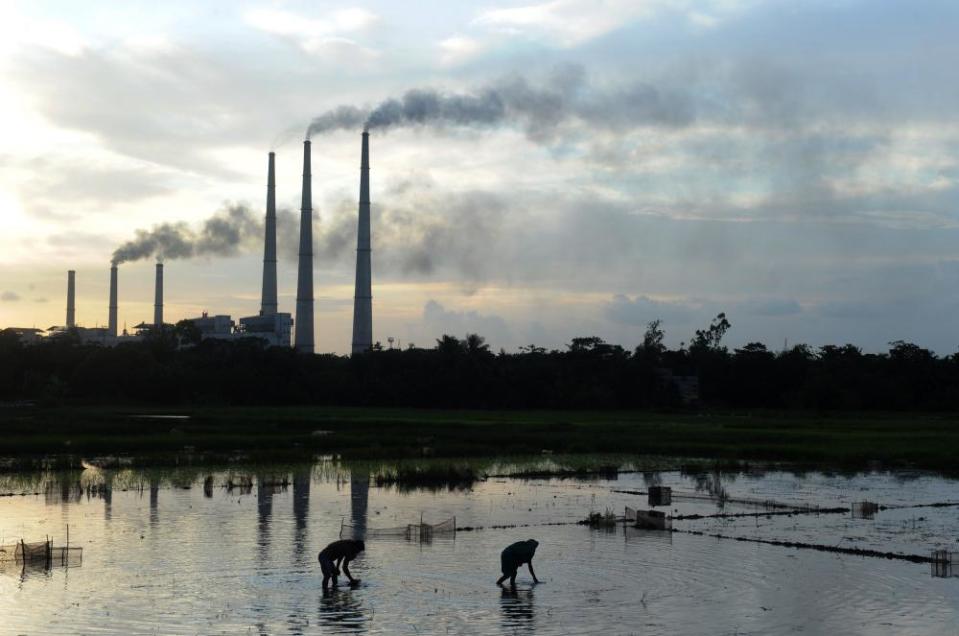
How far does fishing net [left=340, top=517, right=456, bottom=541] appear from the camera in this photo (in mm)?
22656

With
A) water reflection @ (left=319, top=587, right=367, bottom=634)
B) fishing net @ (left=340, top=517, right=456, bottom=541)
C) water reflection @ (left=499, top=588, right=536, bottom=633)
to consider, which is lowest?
water reflection @ (left=499, top=588, right=536, bottom=633)

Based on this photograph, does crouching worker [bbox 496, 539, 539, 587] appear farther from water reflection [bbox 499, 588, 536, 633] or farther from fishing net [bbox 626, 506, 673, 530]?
fishing net [bbox 626, 506, 673, 530]

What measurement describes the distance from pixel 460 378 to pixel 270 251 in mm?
34469

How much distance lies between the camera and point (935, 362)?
321ft

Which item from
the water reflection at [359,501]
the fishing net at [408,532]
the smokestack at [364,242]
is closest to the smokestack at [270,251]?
the smokestack at [364,242]

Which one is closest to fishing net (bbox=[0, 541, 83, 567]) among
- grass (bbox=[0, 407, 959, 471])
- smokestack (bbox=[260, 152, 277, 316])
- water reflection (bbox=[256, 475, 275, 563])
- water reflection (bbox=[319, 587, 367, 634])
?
water reflection (bbox=[256, 475, 275, 563])

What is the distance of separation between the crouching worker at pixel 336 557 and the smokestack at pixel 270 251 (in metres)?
104

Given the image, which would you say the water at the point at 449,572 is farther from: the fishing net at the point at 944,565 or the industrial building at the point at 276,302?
the industrial building at the point at 276,302

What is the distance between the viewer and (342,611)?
52.4 ft

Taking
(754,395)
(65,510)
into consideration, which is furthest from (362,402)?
(65,510)

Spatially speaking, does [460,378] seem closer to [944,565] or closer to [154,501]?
[154,501]

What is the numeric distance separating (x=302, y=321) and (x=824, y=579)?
9731 centimetres

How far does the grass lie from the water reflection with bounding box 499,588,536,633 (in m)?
25.0

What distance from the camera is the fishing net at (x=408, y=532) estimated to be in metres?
22.7
